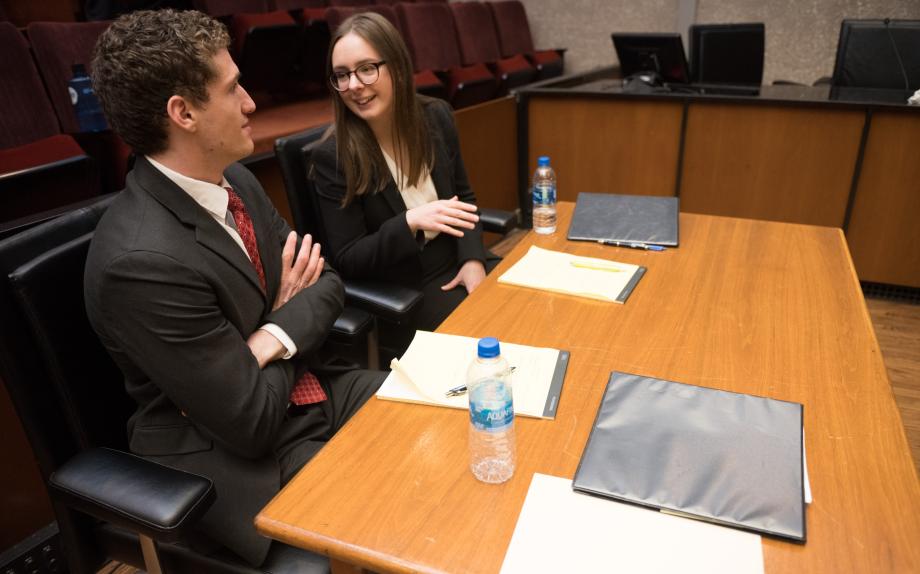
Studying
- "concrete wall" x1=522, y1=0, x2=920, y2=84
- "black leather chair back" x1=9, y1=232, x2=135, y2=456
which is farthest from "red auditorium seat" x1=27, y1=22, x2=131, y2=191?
"concrete wall" x1=522, y1=0, x2=920, y2=84

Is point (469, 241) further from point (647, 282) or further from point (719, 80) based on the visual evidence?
point (719, 80)

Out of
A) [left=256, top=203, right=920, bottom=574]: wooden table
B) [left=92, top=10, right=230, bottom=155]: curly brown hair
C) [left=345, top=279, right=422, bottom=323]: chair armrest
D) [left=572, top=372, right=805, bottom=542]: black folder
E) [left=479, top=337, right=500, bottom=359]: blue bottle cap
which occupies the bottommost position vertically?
[left=345, top=279, right=422, bottom=323]: chair armrest

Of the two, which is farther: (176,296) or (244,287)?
(244,287)

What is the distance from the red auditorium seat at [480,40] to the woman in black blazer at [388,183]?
3283 millimetres

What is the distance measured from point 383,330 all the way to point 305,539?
3.31 ft

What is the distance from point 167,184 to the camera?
3.38ft

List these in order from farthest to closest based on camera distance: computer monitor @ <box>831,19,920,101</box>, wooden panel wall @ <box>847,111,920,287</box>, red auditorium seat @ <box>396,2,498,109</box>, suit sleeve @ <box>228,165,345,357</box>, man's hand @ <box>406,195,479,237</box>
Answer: red auditorium seat @ <box>396,2,498,109</box> < computer monitor @ <box>831,19,920,101</box> < wooden panel wall @ <box>847,111,920,287</box> < man's hand @ <box>406,195,479,237</box> < suit sleeve @ <box>228,165,345,357</box>

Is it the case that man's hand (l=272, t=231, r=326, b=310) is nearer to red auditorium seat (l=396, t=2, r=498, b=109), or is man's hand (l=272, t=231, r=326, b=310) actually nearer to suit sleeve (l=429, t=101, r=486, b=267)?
suit sleeve (l=429, t=101, r=486, b=267)

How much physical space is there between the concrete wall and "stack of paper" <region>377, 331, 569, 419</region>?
5128mm

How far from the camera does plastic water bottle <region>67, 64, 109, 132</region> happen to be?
253 cm

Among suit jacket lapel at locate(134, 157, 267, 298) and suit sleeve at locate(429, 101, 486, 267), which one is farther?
suit sleeve at locate(429, 101, 486, 267)

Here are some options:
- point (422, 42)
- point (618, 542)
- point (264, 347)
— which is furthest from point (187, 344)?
point (422, 42)

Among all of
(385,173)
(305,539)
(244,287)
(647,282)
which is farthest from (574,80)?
(305,539)

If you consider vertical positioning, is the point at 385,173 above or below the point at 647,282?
above
